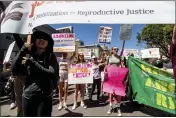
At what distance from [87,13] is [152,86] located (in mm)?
3419

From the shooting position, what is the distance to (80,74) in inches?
273

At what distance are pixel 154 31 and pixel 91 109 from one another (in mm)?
→ 36968

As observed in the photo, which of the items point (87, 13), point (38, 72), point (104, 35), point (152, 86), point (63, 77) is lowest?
point (152, 86)

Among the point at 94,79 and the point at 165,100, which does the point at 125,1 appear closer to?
the point at 165,100

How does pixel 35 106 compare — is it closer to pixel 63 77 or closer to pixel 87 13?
pixel 87 13

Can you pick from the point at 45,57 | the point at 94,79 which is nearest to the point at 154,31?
the point at 94,79

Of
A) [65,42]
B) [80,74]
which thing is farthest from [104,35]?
[80,74]

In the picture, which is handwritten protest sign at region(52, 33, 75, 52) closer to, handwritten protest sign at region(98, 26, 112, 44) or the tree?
handwritten protest sign at region(98, 26, 112, 44)

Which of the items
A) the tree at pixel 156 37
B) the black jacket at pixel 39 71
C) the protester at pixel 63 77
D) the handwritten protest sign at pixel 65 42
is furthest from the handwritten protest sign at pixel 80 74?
the tree at pixel 156 37

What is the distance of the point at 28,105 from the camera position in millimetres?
3180

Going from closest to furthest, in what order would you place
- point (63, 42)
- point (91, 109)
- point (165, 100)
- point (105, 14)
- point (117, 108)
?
point (105, 14)
point (165, 100)
point (117, 108)
point (91, 109)
point (63, 42)

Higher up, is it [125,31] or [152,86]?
[125,31]

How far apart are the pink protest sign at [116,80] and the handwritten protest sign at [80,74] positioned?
26.1 inches

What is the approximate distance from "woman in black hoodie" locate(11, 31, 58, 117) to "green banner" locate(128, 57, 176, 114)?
2913 mm
